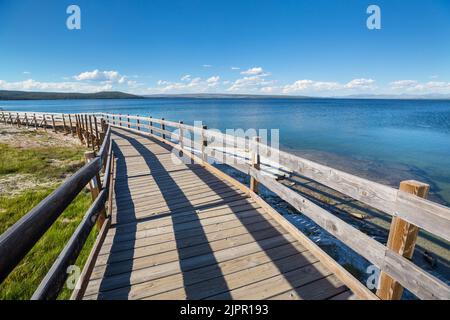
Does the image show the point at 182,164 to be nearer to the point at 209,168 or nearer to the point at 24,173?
the point at 209,168

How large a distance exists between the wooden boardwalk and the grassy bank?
117 centimetres

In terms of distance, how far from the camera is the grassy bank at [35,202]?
3916 mm

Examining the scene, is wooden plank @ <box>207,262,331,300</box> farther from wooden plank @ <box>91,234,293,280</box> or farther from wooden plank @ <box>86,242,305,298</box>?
wooden plank @ <box>91,234,293,280</box>

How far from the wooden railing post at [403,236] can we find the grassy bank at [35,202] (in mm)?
4142

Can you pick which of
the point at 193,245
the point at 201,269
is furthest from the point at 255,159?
the point at 201,269

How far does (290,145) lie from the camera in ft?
84.0

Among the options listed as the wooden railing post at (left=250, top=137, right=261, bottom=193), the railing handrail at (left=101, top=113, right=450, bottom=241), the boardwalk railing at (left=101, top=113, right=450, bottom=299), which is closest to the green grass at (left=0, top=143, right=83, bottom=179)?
the wooden railing post at (left=250, top=137, right=261, bottom=193)

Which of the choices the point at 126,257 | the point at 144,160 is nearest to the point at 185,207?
the point at 126,257

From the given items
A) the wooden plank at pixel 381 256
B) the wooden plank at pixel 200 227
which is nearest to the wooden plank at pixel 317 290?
the wooden plank at pixel 381 256

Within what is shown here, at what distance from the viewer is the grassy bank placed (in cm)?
392

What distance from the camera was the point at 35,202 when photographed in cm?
711

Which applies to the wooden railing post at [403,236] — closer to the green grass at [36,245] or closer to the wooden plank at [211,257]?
the wooden plank at [211,257]
